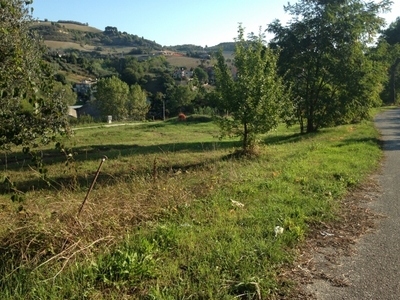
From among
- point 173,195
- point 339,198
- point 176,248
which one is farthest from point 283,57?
point 176,248

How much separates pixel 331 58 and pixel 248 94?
8602 mm

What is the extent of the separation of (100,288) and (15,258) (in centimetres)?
104

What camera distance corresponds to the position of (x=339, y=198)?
5.96 meters

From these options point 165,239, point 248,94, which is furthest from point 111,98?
point 165,239

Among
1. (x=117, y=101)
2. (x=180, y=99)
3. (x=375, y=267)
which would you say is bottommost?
(x=375, y=267)

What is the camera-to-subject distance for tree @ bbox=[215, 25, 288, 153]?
11094mm

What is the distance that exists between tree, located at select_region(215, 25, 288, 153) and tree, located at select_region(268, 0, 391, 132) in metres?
5.46

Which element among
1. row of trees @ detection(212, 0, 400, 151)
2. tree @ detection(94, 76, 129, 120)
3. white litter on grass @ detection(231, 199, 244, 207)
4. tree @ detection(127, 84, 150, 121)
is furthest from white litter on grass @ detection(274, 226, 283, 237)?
tree @ detection(94, 76, 129, 120)

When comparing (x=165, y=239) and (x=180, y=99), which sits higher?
(x=180, y=99)

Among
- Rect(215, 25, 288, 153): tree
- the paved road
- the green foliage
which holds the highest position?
the green foliage

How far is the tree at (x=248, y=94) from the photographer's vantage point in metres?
11.1

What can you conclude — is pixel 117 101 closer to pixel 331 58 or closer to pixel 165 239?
pixel 331 58

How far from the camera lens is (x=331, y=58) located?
685 inches

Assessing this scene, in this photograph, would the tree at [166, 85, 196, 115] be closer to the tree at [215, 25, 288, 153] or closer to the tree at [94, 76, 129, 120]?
the tree at [94, 76, 129, 120]
